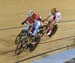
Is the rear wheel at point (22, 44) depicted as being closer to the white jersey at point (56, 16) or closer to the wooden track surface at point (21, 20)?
the wooden track surface at point (21, 20)

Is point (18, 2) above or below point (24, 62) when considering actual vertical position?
above

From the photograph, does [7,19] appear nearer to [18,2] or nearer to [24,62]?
[18,2]

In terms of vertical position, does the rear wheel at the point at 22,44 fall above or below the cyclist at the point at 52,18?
below

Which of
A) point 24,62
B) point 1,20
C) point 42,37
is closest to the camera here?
point 1,20

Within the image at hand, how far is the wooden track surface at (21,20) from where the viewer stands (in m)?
1.13

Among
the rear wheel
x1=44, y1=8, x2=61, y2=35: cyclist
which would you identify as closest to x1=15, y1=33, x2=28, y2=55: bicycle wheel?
the rear wheel

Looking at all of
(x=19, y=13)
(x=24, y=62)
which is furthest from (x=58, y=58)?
(x=19, y=13)

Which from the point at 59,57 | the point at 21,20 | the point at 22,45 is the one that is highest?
the point at 21,20

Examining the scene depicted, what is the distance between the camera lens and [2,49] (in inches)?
44.3

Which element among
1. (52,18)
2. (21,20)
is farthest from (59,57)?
(21,20)

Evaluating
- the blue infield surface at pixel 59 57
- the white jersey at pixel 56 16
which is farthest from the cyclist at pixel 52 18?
the blue infield surface at pixel 59 57

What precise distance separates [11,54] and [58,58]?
26cm

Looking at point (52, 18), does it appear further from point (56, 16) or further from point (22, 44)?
point (22, 44)

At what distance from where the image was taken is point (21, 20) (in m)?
1.19
